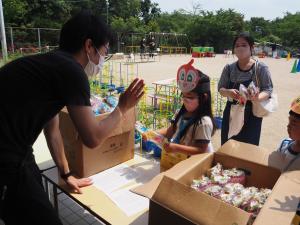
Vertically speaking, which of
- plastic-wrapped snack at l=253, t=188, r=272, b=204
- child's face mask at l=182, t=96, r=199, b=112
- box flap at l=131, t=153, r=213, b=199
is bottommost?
plastic-wrapped snack at l=253, t=188, r=272, b=204

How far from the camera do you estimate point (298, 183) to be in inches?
42.6

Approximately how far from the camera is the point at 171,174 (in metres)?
1.20

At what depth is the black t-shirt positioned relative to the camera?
1142 millimetres

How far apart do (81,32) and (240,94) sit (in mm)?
1476

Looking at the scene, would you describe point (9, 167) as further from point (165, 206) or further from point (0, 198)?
point (165, 206)

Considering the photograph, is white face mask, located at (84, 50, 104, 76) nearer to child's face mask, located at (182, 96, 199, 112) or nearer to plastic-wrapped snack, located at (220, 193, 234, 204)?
child's face mask, located at (182, 96, 199, 112)

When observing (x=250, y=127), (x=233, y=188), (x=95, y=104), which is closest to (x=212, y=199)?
(x=233, y=188)

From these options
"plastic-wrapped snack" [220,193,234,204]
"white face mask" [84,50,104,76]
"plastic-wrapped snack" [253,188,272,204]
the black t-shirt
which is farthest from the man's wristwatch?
"plastic-wrapped snack" [253,188,272,204]

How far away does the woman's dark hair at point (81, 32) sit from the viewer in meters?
1.31

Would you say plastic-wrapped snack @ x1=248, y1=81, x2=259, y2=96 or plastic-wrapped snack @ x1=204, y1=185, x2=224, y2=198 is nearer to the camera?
plastic-wrapped snack @ x1=204, y1=185, x2=224, y2=198

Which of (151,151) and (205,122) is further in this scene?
(151,151)

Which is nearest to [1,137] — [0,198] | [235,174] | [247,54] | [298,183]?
[0,198]

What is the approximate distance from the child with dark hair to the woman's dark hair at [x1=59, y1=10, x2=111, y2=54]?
56 cm

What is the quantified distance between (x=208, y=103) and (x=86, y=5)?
35.6 metres
